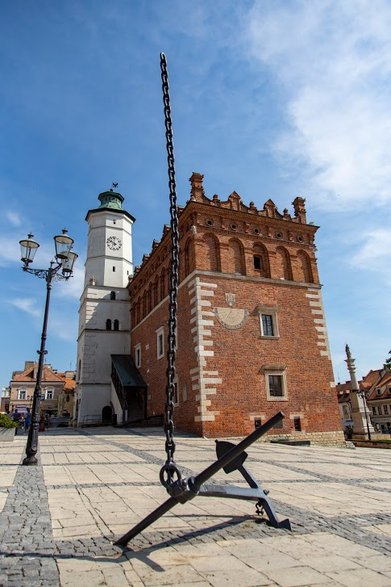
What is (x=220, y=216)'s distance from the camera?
21.0m

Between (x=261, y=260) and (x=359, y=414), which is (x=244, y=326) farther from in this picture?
(x=359, y=414)

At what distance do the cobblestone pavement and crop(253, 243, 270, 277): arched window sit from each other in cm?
1408

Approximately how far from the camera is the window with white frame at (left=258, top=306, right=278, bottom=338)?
66.5ft

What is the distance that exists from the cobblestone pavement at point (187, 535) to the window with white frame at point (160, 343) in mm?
16023

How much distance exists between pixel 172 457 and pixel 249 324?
16.4m

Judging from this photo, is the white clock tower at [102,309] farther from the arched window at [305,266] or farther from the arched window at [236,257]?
the arched window at [305,266]

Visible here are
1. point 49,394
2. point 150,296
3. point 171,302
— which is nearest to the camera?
point 171,302

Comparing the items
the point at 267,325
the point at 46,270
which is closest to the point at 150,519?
the point at 46,270

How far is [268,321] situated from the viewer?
20609 mm

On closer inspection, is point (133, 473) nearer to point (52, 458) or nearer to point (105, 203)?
point (52, 458)

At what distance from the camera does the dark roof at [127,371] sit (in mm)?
26828

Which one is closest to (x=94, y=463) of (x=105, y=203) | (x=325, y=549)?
(x=325, y=549)

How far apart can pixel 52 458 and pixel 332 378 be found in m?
15.0

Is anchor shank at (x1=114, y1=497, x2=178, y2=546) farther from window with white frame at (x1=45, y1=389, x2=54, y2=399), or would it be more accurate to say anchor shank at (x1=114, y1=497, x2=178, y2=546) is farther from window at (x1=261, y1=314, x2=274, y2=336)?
window with white frame at (x1=45, y1=389, x2=54, y2=399)
